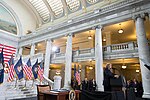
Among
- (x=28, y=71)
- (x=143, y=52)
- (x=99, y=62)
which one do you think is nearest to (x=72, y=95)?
(x=28, y=71)

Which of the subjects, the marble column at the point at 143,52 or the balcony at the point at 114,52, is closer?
the marble column at the point at 143,52

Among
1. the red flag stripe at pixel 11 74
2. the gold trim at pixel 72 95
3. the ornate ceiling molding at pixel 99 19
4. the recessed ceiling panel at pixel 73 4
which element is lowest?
the gold trim at pixel 72 95

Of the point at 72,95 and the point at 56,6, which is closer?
the point at 72,95

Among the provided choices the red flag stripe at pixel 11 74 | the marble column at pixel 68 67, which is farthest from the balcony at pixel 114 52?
the red flag stripe at pixel 11 74

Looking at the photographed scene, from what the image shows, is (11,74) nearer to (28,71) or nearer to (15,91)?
(15,91)

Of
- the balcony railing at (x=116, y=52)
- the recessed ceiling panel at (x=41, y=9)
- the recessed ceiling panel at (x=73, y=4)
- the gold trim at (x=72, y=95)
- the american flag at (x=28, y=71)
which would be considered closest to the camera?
the gold trim at (x=72, y=95)

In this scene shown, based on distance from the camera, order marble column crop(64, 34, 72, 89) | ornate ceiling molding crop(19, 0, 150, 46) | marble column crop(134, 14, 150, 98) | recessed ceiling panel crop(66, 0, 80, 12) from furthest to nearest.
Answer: recessed ceiling panel crop(66, 0, 80, 12), marble column crop(64, 34, 72, 89), ornate ceiling molding crop(19, 0, 150, 46), marble column crop(134, 14, 150, 98)

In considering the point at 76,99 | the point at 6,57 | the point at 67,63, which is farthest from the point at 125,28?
the point at 6,57

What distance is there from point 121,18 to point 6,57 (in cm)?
1336

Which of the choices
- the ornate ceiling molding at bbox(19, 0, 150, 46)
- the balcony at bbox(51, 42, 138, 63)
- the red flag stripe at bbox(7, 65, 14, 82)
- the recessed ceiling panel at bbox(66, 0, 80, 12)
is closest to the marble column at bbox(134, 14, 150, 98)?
the ornate ceiling molding at bbox(19, 0, 150, 46)

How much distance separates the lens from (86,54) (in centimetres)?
1340

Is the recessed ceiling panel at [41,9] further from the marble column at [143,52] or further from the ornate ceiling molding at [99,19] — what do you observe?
the marble column at [143,52]

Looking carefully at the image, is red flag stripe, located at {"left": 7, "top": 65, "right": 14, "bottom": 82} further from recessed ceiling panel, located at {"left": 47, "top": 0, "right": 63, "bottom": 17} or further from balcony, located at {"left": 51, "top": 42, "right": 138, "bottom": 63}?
recessed ceiling panel, located at {"left": 47, "top": 0, "right": 63, "bottom": 17}

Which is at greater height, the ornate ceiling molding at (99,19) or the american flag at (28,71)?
the ornate ceiling molding at (99,19)
